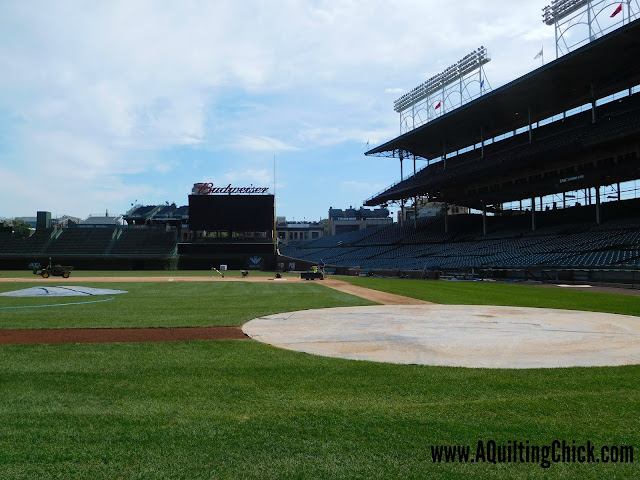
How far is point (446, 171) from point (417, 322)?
173 feet

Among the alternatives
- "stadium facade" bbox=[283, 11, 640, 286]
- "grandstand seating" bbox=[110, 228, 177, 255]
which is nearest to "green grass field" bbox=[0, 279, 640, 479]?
"stadium facade" bbox=[283, 11, 640, 286]

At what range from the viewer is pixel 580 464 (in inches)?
154

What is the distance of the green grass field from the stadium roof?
41037 mm

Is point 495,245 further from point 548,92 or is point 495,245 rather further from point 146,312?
point 146,312

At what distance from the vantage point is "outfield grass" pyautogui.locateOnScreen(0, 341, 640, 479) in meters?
3.83

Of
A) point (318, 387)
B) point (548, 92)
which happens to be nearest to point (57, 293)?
point (318, 387)

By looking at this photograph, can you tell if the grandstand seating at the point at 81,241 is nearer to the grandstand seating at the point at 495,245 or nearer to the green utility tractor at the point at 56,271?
the green utility tractor at the point at 56,271

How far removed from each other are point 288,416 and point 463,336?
649 cm

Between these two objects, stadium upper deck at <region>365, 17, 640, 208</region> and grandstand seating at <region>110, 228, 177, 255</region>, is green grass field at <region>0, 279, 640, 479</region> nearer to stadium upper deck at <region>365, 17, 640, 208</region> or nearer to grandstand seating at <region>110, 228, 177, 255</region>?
stadium upper deck at <region>365, 17, 640, 208</region>

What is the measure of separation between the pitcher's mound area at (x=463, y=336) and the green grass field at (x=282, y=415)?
0.80 metres

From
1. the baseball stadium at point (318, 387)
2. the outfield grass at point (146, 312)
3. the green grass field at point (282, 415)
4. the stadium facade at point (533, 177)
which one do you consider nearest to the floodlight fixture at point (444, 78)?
the stadium facade at point (533, 177)

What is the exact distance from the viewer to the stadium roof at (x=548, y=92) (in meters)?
39.5

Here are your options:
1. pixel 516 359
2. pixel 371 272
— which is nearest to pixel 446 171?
pixel 371 272

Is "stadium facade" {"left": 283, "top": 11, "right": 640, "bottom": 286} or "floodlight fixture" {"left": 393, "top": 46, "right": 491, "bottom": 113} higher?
"floodlight fixture" {"left": 393, "top": 46, "right": 491, "bottom": 113}
